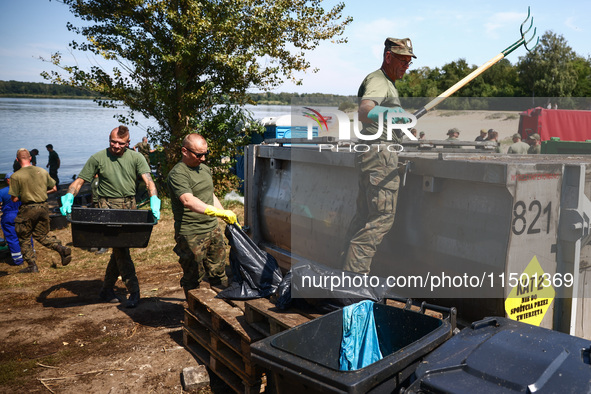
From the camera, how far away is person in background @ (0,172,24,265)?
24.1 feet

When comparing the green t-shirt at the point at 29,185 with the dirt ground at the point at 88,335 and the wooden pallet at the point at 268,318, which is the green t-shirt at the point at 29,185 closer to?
the dirt ground at the point at 88,335

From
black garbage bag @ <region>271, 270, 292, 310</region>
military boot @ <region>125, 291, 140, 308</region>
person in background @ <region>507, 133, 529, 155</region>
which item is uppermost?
person in background @ <region>507, 133, 529, 155</region>

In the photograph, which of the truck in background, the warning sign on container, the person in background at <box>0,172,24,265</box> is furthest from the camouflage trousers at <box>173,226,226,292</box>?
the truck in background

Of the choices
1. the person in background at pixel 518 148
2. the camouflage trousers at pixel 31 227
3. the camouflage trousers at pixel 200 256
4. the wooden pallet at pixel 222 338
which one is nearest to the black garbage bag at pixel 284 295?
the wooden pallet at pixel 222 338

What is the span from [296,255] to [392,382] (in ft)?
8.63

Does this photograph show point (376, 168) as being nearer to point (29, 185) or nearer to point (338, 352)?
point (338, 352)

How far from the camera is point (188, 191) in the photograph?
4.31 metres

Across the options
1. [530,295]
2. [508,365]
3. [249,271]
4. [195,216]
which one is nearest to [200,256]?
[195,216]

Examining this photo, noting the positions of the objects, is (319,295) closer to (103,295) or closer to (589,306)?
(589,306)

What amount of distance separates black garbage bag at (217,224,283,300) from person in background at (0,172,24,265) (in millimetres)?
5134

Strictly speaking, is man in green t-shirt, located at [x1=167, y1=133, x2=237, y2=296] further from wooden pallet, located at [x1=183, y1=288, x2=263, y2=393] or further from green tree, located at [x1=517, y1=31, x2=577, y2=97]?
green tree, located at [x1=517, y1=31, x2=577, y2=97]

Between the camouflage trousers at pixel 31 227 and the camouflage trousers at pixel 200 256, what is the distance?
3.65m

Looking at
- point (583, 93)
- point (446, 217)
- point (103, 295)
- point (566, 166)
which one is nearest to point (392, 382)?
point (446, 217)

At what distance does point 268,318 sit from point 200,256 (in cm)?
143
